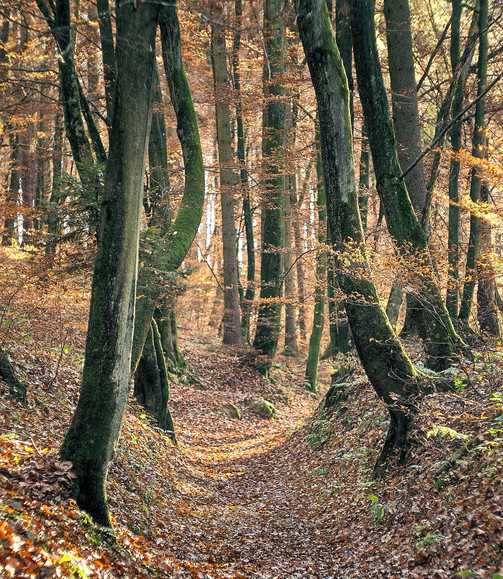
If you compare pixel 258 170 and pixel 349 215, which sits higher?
pixel 258 170

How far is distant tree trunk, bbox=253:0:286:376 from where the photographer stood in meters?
14.6

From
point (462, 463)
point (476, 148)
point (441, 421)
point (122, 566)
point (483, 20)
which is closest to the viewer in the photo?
point (122, 566)

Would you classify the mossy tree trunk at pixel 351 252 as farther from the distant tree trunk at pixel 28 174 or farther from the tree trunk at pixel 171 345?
the distant tree trunk at pixel 28 174

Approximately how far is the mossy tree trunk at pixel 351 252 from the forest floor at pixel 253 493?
1.19 ft

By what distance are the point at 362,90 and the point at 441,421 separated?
16.2 ft

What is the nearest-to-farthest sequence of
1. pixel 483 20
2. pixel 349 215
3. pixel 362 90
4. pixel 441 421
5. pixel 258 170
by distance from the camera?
pixel 441 421 → pixel 349 215 → pixel 362 90 → pixel 483 20 → pixel 258 170

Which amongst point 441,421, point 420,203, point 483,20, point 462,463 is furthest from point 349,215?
point 483,20

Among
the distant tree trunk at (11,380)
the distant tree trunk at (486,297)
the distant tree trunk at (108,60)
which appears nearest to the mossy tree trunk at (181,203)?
the distant tree trunk at (11,380)

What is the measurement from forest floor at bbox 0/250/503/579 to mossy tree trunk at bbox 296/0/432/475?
1.19 feet

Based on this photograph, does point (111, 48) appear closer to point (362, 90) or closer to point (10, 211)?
point (10, 211)

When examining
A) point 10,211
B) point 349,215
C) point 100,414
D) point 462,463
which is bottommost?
point 462,463

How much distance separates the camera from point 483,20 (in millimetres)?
9062

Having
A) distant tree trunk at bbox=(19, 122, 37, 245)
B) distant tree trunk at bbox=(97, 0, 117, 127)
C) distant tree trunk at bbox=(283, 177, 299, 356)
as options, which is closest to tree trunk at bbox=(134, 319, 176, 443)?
distant tree trunk at bbox=(97, 0, 117, 127)

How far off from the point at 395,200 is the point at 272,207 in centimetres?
857
